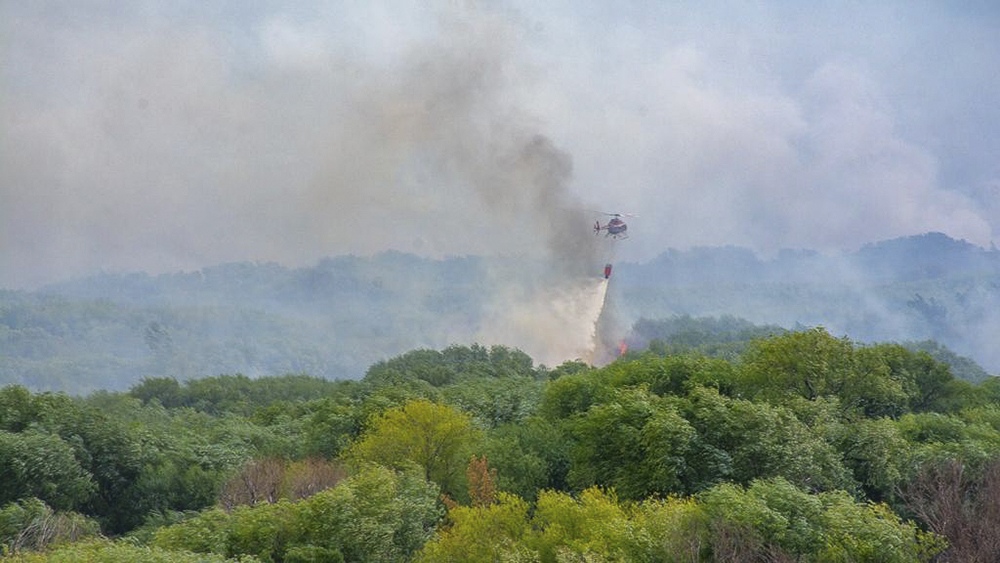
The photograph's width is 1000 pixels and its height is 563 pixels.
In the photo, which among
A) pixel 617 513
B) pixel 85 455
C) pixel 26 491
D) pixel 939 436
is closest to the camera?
pixel 617 513

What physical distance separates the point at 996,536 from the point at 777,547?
10.5 metres

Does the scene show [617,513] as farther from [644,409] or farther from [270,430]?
[270,430]

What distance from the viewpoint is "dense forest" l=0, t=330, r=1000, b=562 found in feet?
144

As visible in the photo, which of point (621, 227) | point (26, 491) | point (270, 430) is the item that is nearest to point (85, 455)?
point (26, 491)

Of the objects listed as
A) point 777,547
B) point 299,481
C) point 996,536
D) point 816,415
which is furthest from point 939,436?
point 299,481

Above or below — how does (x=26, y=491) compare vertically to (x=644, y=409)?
below

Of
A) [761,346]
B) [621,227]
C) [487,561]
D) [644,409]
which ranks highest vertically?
[621,227]

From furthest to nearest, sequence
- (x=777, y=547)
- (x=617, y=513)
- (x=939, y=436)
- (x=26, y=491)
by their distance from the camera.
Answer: (x=26, y=491)
(x=939, y=436)
(x=617, y=513)
(x=777, y=547)

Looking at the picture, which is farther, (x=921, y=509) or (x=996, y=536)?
(x=921, y=509)

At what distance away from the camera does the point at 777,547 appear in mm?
41719

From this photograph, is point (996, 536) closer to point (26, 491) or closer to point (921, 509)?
point (921, 509)

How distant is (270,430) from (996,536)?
82.9m

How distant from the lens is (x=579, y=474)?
62.8m

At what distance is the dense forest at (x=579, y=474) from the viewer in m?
43.8
